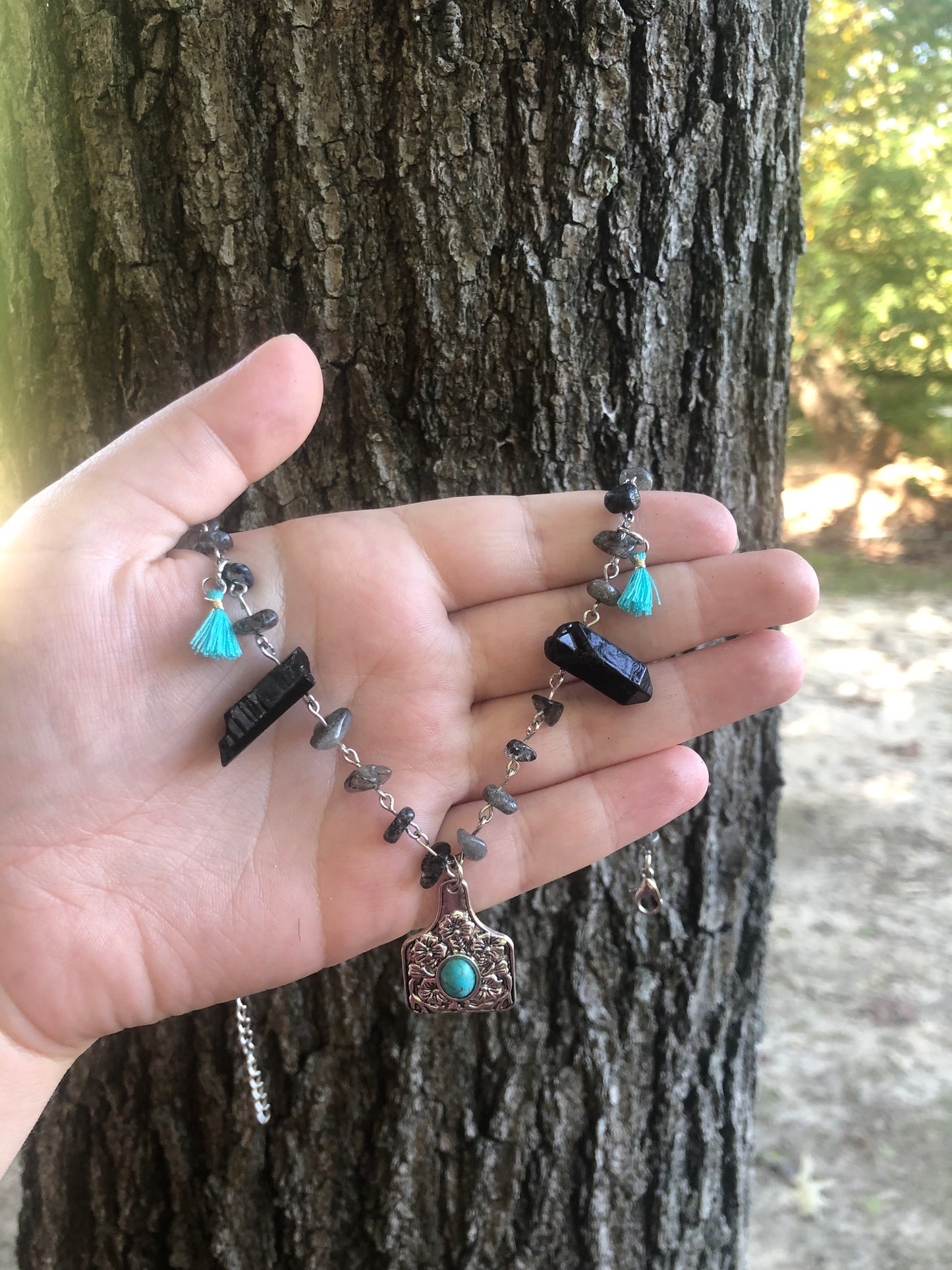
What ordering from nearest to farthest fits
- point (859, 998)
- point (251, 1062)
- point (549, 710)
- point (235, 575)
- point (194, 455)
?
point (194, 455)
point (235, 575)
point (549, 710)
point (251, 1062)
point (859, 998)

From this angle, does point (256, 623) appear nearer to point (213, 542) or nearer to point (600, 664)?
point (213, 542)

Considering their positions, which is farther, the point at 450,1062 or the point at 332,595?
the point at 450,1062

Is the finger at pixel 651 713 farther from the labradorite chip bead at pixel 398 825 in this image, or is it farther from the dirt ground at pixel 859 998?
the dirt ground at pixel 859 998

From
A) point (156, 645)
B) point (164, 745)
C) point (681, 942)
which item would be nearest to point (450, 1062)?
point (681, 942)

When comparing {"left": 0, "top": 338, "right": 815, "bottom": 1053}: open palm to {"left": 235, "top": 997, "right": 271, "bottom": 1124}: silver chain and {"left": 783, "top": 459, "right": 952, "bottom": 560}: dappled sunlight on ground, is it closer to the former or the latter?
{"left": 235, "top": 997, "right": 271, "bottom": 1124}: silver chain

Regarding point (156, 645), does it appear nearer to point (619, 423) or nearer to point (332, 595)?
point (332, 595)

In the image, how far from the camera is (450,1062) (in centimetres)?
173

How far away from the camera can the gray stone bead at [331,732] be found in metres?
1.47

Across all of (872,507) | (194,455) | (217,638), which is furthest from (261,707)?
(872,507)

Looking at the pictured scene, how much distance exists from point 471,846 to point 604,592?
46 cm

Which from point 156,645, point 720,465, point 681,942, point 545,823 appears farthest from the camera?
point 681,942

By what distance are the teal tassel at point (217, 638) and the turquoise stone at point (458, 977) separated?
63 centimetres

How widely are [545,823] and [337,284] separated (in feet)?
3.07

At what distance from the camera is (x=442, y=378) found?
1.55 m
